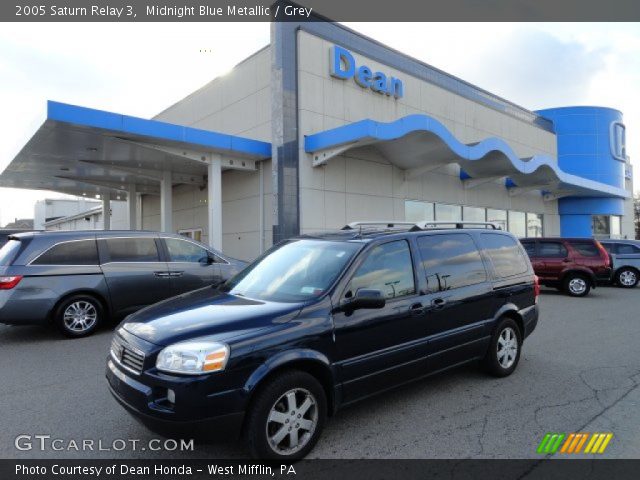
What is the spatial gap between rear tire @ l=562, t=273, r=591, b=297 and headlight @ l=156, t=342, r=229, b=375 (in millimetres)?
12584

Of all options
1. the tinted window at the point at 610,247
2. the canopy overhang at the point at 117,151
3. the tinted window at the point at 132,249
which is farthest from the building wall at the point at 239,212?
the tinted window at the point at 610,247

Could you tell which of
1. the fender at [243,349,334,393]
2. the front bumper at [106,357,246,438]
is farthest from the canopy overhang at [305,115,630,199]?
the front bumper at [106,357,246,438]

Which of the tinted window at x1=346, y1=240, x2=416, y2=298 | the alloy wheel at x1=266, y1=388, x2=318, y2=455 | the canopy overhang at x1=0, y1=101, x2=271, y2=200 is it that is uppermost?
the canopy overhang at x1=0, y1=101, x2=271, y2=200

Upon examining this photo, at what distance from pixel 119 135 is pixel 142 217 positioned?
13843 millimetres

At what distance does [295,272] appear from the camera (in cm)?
395

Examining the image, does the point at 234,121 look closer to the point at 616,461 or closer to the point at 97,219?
the point at 616,461

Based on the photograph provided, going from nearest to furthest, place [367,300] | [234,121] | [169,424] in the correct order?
[169,424] < [367,300] < [234,121]

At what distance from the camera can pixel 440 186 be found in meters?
18.9

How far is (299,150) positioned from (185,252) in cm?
694

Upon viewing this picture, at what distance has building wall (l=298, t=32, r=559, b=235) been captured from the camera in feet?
46.5

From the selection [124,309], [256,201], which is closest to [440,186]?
[256,201]

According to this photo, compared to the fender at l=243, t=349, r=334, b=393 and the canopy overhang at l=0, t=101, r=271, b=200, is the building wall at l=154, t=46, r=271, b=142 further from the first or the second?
the fender at l=243, t=349, r=334, b=393

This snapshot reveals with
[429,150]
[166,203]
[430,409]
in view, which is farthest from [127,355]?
[166,203]

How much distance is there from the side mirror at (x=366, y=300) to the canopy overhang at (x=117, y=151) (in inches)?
390
